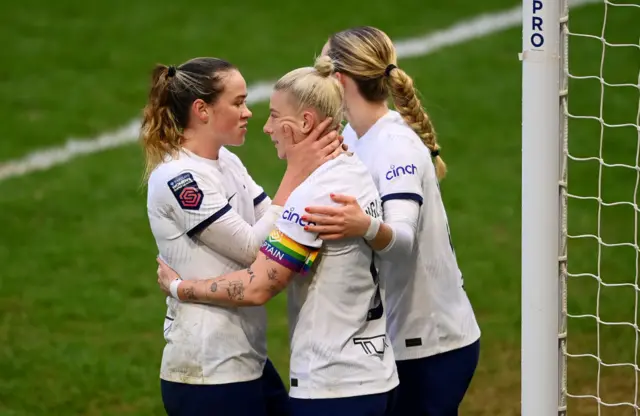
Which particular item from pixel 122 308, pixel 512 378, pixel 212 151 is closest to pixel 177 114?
pixel 212 151

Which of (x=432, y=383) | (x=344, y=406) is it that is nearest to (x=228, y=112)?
(x=344, y=406)

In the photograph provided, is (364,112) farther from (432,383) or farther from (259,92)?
(259,92)

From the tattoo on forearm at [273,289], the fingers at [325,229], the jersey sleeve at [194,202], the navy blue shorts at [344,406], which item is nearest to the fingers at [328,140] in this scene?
the fingers at [325,229]

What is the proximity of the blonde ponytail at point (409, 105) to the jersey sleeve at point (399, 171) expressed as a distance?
0.56 feet

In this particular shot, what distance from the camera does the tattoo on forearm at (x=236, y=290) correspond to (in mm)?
3973

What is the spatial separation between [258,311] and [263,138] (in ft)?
20.9

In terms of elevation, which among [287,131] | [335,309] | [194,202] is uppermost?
[287,131]

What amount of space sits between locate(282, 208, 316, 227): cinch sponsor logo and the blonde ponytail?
811mm

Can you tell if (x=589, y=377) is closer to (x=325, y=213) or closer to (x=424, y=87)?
(x=325, y=213)

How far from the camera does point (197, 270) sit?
4.13m

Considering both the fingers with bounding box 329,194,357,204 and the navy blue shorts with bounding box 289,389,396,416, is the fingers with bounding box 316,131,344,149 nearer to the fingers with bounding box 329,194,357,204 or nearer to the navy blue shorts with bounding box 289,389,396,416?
the fingers with bounding box 329,194,357,204

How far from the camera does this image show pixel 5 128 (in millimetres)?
10664

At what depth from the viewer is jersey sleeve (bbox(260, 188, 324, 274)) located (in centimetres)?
390

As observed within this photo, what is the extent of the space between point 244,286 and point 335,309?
12.6 inches
